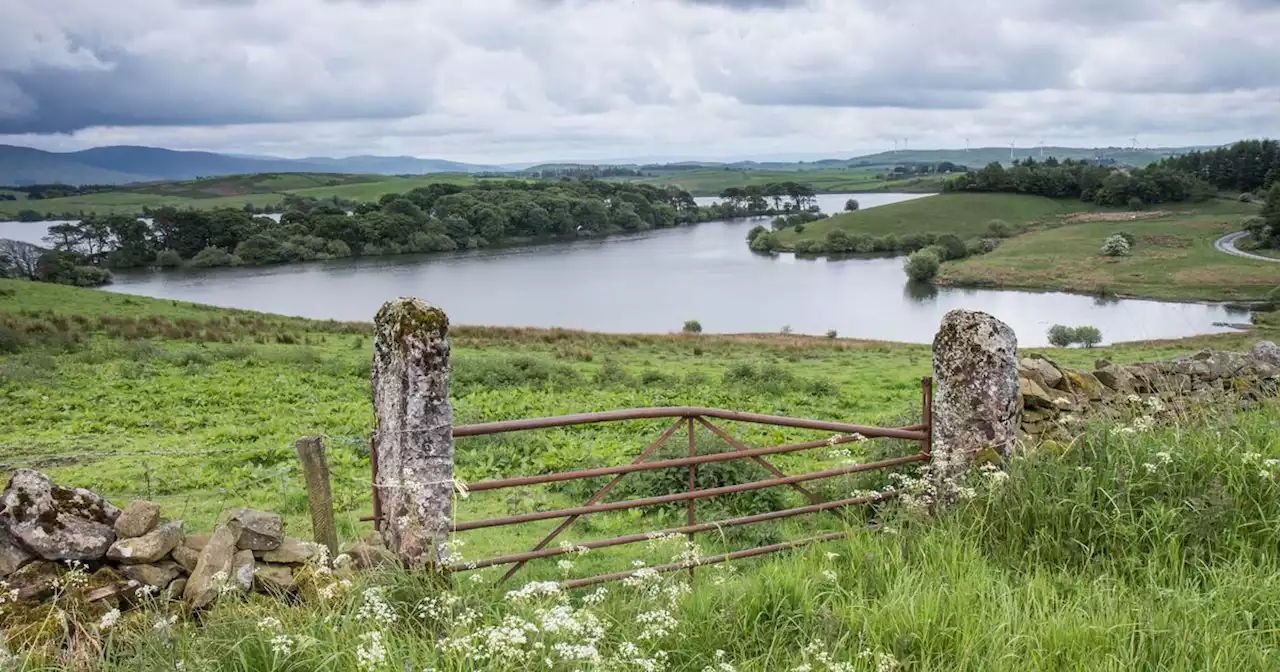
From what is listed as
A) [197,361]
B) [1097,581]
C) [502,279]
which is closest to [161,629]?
[1097,581]

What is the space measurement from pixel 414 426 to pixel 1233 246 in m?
118

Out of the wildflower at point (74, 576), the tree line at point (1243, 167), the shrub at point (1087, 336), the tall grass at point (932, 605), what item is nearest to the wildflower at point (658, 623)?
the tall grass at point (932, 605)

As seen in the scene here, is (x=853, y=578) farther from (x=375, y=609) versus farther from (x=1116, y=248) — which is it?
(x=1116, y=248)

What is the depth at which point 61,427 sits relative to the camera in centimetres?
1440

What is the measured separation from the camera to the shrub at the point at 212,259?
106 metres

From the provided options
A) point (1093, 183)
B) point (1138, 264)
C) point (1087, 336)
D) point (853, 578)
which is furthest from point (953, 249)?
point (853, 578)

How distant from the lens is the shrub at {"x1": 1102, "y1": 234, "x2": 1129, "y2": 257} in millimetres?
97312

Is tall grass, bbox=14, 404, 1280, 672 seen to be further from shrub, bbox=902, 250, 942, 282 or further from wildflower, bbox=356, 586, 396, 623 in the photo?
shrub, bbox=902, 250, 942, 282

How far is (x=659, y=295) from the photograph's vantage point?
79750 millimetres

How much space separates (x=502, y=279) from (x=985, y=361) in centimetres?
8592

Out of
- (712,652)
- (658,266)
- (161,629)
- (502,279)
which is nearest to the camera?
(161,629)

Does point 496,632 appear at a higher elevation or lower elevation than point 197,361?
higher

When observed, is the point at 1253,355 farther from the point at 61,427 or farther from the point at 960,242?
the point at 960,242

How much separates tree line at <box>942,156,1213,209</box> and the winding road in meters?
29.3
